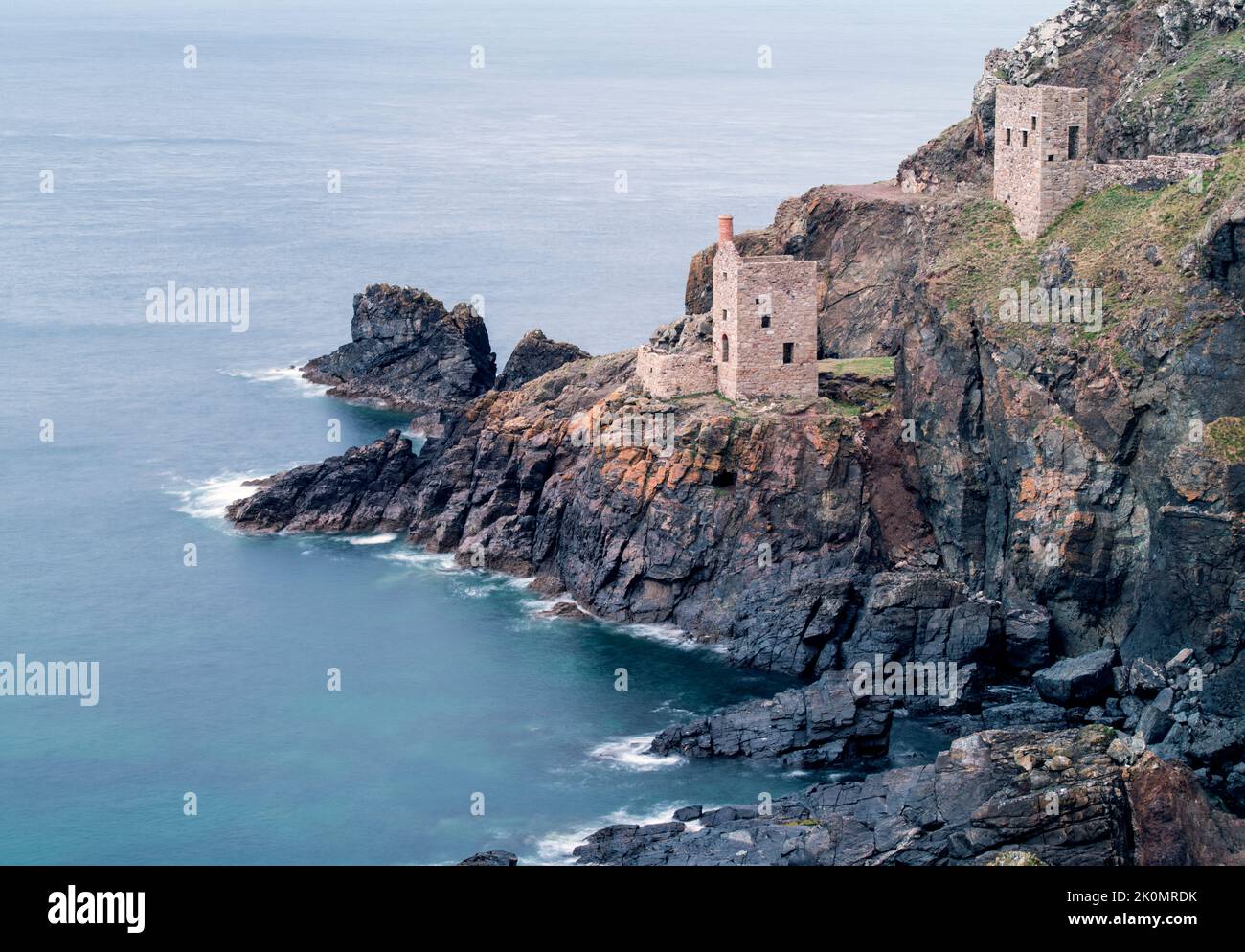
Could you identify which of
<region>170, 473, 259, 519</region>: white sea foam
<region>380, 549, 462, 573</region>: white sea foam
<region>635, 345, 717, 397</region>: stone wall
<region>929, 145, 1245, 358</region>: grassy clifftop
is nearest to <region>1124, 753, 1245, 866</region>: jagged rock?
<region>929, 145, 1245, 358</region>: grassy clifftop

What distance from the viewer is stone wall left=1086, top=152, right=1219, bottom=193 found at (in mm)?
98012

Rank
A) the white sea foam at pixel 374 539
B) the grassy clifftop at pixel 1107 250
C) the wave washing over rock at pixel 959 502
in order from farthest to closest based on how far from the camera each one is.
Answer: the white sea foam at pixel 374 539
the grassy clifftop at pixel 1107 250
the wave washing over rock at pixel 959 502

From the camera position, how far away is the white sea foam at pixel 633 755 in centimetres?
8603

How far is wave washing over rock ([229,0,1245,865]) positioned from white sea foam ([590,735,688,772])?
0.57 meters

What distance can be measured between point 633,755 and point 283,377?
72907mm

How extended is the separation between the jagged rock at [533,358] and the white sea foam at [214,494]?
17.5 m

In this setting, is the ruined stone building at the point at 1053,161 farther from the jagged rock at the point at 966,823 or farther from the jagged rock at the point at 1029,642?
the jagged rock at the point at 966,823

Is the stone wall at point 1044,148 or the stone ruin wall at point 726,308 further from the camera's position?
the stone ruin wall at point 726,308

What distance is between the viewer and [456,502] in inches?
4478

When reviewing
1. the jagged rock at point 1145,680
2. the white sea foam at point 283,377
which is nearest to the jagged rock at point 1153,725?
the jagged rock at point 1145,680

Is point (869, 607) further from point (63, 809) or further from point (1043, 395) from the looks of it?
point (63, 809)

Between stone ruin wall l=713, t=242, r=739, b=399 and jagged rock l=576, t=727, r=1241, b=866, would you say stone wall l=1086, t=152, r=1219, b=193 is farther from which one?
jagged rock l=576, t=727, r=1241, b=866

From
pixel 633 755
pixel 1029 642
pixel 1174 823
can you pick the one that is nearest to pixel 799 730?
pixel 633 755

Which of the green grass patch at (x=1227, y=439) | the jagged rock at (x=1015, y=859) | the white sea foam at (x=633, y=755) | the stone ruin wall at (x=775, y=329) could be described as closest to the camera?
the jagged rock at (x=1015, y=859)
